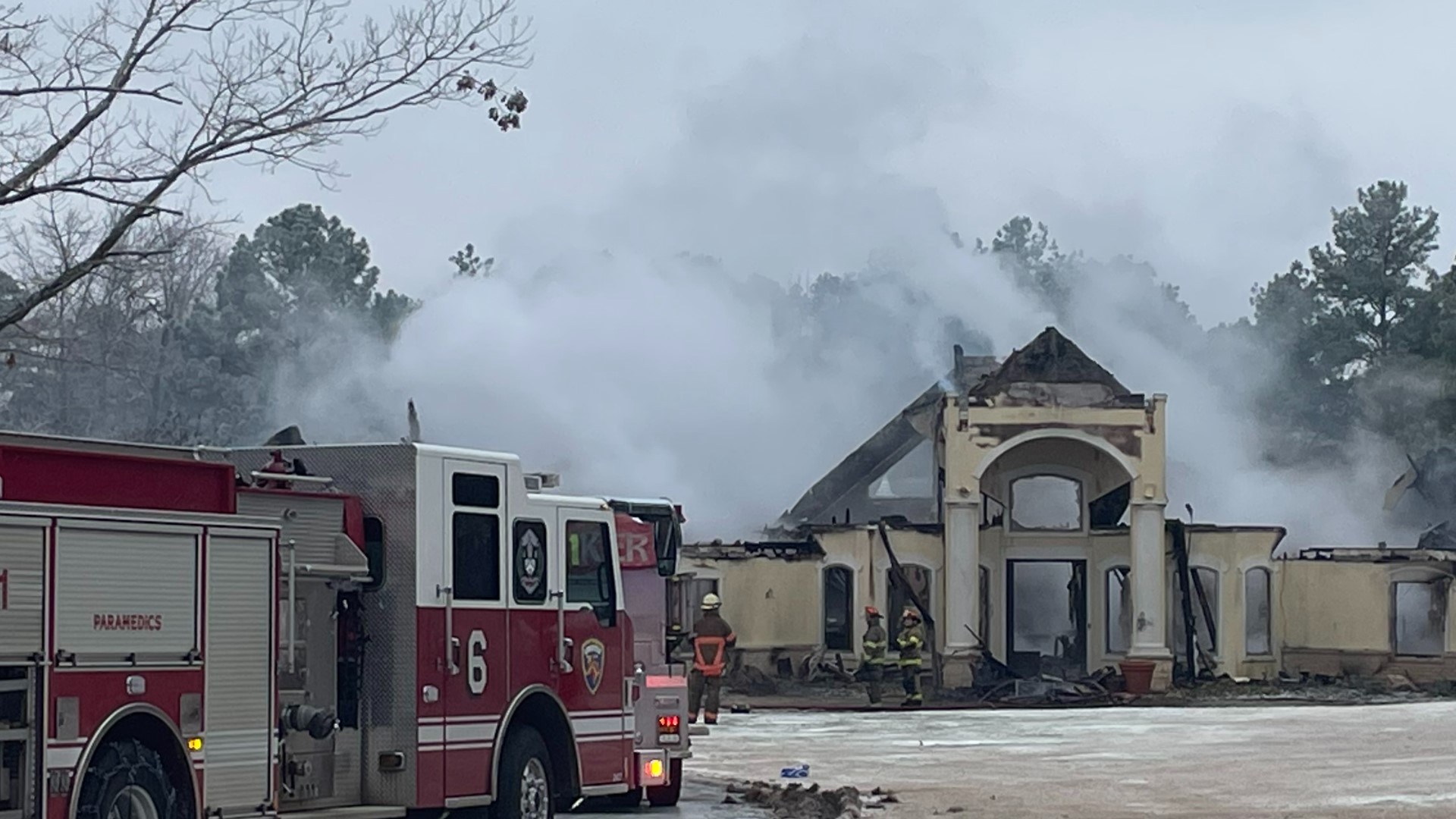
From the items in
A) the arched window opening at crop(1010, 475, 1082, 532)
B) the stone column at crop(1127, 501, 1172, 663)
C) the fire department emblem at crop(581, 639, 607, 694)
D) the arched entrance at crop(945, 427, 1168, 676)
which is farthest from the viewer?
the arched window opening at crop(1010, 475, 1082, 532)

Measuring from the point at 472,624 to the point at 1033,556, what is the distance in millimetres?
30632

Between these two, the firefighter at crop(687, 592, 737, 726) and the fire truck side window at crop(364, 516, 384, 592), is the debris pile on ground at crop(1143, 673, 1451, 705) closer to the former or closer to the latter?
the firefighter at crop(687, 592, 737, 726)

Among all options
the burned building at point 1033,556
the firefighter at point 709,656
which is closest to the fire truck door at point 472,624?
the firefighter at point 709,656

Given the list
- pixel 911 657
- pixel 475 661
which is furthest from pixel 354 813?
pixel 911 657

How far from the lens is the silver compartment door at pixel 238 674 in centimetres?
1113

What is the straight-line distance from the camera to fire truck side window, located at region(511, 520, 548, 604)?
13.6 m

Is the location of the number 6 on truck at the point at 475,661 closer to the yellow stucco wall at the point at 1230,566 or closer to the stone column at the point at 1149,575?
the stone column at the point at 1149,575

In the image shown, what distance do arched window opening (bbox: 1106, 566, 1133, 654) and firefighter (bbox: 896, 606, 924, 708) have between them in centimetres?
734

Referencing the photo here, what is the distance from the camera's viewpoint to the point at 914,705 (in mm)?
34188

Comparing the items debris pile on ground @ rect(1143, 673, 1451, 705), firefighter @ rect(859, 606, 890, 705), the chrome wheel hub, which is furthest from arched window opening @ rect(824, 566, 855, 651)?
the chrome wheel hub

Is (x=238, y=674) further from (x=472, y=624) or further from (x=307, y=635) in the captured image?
(x=472, y=624)

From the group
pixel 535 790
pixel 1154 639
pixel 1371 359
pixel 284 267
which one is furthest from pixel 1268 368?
pixel 535 790

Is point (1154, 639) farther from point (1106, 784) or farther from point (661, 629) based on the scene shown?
point (661, 629)

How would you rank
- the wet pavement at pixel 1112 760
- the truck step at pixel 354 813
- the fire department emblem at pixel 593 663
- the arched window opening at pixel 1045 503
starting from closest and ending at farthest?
the truck step at pixel 354 813 → the fire department emblem at pixel 593 663 → the wet pavement at pixel 1112 760 → the arched window opening at pixel 1045 503
